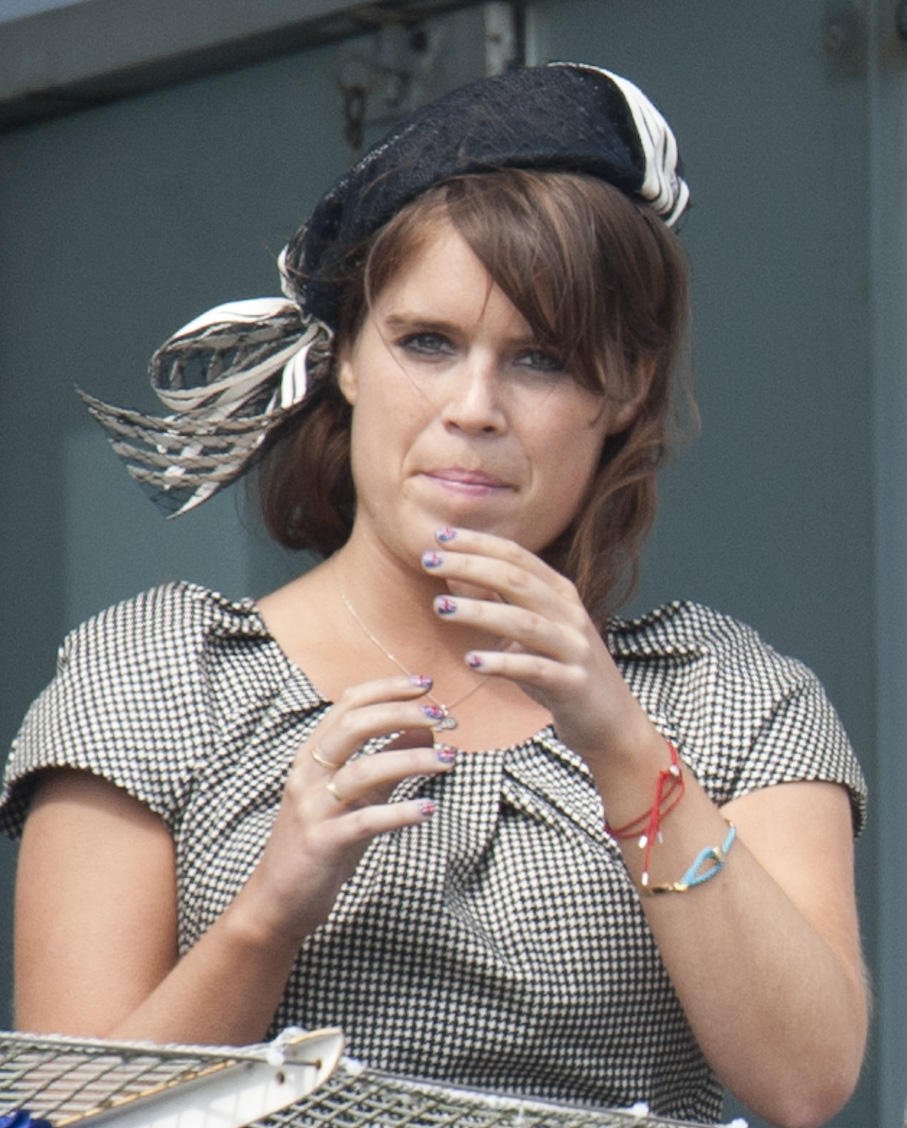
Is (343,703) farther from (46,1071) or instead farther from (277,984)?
(46,1071)

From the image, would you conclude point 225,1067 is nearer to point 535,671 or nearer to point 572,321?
point 535,671

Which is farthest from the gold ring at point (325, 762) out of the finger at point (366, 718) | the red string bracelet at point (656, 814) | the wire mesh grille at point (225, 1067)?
the wire mesh grille at point (225, 1067)

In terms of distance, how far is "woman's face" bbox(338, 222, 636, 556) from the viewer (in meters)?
1.73

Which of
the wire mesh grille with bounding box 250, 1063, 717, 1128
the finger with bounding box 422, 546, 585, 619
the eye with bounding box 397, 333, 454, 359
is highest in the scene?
the eye with bounding box 397, 333, 454, 359

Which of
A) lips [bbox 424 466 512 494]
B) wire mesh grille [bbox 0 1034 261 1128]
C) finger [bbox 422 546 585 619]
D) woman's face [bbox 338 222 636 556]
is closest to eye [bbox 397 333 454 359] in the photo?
woman's face [bbox 338 222 636 556]

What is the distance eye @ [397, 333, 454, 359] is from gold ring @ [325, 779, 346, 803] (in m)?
0.50

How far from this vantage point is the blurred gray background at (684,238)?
2744mm

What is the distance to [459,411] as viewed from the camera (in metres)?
1.72

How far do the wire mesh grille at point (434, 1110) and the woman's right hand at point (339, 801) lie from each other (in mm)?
412

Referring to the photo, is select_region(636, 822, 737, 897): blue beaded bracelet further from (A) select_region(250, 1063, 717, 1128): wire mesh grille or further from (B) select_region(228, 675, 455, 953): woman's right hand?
(A) select_region(250, 1063, 717, 1128): wire mesh grille

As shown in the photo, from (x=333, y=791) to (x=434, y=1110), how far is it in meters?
0.48

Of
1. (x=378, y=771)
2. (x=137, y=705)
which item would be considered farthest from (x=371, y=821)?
(x=137, y=705)

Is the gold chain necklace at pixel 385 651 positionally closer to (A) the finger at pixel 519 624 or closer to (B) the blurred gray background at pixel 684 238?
(A) the finger at pixel 519 624

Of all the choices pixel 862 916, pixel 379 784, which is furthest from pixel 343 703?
pixel 862 916
